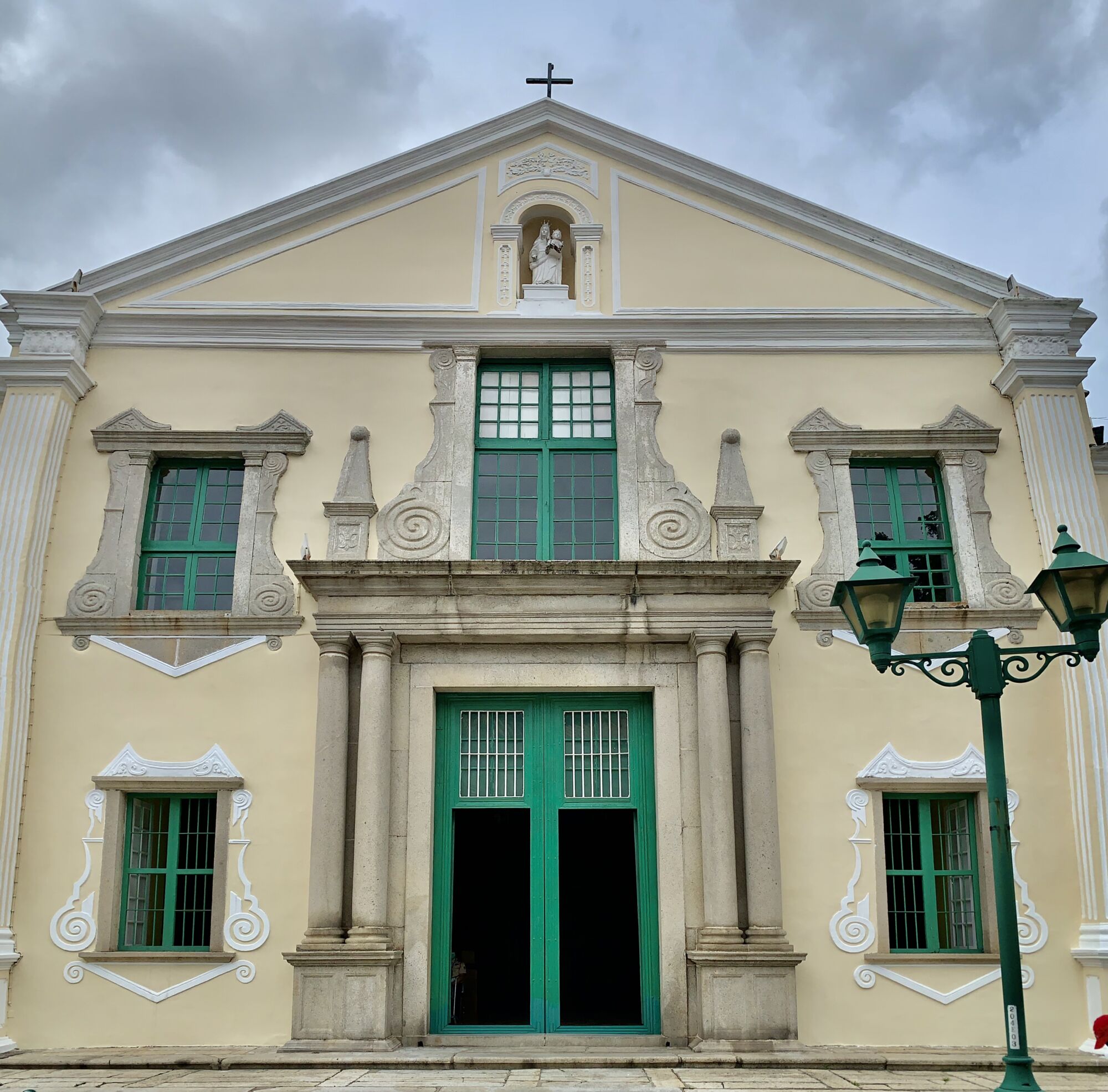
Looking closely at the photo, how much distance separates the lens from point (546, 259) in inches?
513

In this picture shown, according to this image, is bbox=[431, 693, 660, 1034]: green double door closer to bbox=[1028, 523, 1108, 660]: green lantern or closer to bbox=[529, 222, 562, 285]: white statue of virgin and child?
bbox=[529, 222, 562, 285]: white statue of virgin and child

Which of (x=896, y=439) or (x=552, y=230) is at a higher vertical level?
(x=552, y=230)

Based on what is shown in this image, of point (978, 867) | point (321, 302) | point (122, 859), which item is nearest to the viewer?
point (978, 867)

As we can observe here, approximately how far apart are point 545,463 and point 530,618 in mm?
1815

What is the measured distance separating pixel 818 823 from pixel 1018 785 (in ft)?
6.22

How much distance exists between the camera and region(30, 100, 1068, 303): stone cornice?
12.7 m

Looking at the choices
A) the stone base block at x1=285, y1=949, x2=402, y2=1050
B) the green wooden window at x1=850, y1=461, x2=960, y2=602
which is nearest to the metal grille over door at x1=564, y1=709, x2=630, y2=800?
the stone base block at x1=285, y1=949, x2=402, y2=1050

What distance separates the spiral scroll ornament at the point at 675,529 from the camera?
38.4 feet

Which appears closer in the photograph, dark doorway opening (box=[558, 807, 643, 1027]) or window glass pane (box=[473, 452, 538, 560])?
dark doorway opening (box=[558, 807, 643, 1027])

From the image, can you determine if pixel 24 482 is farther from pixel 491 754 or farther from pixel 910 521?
pixel 910 521

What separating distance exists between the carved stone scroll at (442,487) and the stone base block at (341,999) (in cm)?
360

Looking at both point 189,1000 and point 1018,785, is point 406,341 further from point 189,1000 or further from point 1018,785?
point 1018,785

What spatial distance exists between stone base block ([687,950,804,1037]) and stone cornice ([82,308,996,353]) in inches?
236

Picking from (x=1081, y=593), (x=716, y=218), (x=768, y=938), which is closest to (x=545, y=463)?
(x=716, y=218)
